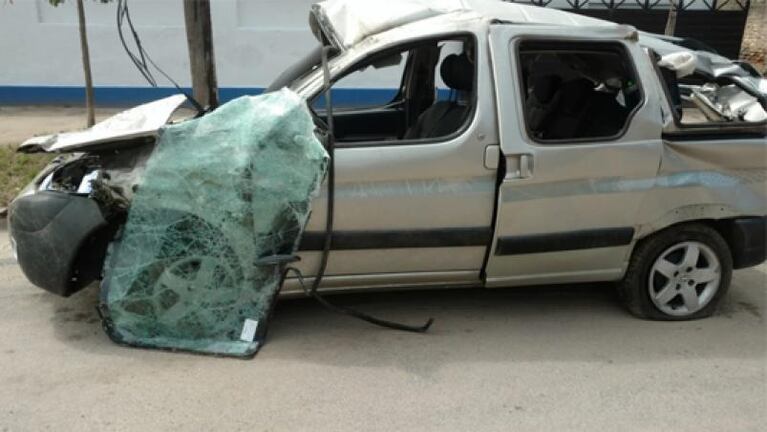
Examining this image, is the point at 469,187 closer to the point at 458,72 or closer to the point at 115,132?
the point at 458,72

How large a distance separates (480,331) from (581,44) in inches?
64.6

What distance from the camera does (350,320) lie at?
12.5 ft

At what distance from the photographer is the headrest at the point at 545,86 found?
14.0ft

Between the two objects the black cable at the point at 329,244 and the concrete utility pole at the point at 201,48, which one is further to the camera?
the concrete utility pole at the point at 201,48

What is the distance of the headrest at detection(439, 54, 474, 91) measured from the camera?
363 cm

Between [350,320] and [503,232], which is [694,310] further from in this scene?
[350,320]

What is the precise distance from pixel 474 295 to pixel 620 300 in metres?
0.87

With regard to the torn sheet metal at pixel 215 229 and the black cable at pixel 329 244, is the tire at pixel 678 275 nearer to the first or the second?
the black cable at pixel 329 244

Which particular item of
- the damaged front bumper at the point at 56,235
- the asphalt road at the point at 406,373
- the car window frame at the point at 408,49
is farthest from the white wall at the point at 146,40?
the damaged front bumper at the point at 56,235

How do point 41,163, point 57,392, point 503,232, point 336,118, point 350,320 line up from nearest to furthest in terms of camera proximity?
point 57,392, point 503,232, point 350,320, point 336,118, point 41,163

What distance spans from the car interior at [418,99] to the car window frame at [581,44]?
238 mm

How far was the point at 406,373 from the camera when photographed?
3.27m

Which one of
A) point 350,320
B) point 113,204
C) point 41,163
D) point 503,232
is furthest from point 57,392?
point 41,163

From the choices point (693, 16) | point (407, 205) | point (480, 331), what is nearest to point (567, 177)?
point (407, 205)
